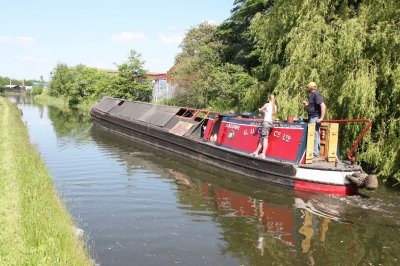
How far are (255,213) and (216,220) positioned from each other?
3.29 ft

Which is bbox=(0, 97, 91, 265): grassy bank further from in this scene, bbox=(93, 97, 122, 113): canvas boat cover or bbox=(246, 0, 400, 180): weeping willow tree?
bbox=(93, 97, 122, 113): canvas boat cover

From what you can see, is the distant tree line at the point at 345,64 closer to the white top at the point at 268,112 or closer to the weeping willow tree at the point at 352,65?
the weeping willow tree at the point at 352,65

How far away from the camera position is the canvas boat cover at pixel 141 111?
62.1ft

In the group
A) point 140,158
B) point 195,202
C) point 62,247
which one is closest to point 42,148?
point 140,158

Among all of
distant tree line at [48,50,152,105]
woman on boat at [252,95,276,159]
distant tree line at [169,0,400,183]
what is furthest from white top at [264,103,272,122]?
distant tree line at [48,50,152,105]

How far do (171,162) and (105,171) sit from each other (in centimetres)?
286

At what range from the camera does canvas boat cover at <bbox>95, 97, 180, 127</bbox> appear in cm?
1892

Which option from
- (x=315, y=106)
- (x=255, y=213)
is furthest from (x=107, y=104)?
(x=255, y=213)

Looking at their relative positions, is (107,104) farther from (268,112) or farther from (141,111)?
(268,112)

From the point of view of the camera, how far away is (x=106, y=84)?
142ft

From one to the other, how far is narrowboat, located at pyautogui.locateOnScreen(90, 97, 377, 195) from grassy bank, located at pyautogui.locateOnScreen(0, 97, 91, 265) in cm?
588

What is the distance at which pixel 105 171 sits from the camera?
12.9 metres

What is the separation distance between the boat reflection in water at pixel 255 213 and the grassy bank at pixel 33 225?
8.41ft

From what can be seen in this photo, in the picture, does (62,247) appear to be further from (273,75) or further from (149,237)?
(273,75)
